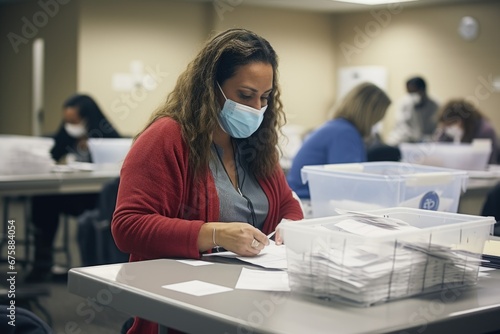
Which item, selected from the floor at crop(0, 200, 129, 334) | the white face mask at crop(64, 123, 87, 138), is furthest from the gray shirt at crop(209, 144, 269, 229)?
the white face mask at crop(64, 123, 87, 138)

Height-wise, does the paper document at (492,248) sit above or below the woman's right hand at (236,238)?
below

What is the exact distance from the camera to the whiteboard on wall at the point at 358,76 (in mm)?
10266

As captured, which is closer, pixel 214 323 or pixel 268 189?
pixel 214 323

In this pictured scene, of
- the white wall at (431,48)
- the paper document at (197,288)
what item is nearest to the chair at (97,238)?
the paper document at (197,288)

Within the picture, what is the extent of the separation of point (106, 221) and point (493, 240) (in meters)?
2.45

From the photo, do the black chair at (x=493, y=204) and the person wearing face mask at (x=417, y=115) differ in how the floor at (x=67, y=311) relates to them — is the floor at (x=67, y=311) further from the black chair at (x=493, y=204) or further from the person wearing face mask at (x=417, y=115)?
the person wearing face mask at (x=417, y=115)

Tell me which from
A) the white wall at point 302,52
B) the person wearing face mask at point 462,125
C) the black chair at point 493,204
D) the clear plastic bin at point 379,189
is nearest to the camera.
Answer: the clear plastic bin at point 379,189

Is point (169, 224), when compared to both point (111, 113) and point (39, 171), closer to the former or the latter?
point (39, 171)

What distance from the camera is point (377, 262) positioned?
1366 millimetres

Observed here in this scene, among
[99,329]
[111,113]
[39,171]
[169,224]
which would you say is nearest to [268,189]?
[169,224]

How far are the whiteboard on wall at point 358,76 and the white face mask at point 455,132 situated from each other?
14.5ft

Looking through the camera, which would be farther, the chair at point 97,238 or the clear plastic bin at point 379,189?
the chair at point 97,238

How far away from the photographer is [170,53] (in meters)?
9.48

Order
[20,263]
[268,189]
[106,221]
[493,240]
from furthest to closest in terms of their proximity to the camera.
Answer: [20,263]
[106,221]
[268,189]
[493,240]
